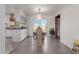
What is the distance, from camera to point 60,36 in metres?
3.42

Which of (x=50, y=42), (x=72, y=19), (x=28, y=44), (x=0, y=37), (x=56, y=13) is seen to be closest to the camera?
(x=0, y=37)

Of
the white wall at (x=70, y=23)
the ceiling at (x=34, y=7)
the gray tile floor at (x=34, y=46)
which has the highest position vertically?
the ceiling at (x=34, y=7)

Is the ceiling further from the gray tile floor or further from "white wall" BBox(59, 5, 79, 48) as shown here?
the gray tile floor

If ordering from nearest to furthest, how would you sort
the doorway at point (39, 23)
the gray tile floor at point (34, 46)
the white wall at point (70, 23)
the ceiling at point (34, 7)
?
1. the ceiling at point (34, 7)
2. the white wall at point (70, 23)
3. the doorway at point (39, 23)
4. the gray tile floor at point (34, 46)

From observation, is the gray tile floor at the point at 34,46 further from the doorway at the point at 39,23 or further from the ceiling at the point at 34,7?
the ceiling at the point at 34,7

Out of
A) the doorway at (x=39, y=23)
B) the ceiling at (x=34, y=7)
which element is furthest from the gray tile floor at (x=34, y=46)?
the ceiling at (x=34, y=7)

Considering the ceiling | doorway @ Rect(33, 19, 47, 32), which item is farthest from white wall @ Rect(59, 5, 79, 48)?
doorway @ Rect(33, 19, 47, 32)

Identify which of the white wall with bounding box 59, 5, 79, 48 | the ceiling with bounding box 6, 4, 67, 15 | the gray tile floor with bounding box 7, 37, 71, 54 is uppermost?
the ceiling with bounding box 6, 4, 67, 15

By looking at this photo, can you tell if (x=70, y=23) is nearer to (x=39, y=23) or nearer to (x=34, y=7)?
(x=39, y=23)

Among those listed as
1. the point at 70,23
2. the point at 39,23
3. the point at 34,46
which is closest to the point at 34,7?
the point at 39,23

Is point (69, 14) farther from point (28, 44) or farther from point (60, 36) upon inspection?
point (28, 44)
